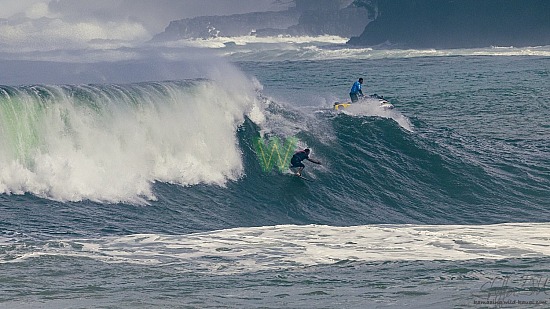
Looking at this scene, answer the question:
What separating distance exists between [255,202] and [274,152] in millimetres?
3533

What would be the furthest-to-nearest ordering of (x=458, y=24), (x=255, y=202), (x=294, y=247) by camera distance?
(x=458, y=24)
(x=255, y=202)
(x=294, y=247)

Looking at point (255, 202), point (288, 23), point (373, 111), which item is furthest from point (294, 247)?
point (288, 23)

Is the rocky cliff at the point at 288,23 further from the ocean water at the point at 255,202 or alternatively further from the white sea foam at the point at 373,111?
the white sea foam at the point at 373,111

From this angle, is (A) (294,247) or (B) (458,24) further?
(B) (458,24)

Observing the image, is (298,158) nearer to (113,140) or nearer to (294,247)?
(113,140)

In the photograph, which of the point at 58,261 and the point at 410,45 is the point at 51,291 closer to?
the point at 58,261

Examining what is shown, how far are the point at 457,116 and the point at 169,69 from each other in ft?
37.3

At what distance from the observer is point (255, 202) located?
1931cm

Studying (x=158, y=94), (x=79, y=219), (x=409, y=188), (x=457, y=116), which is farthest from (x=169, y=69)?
(x=79, y=219)

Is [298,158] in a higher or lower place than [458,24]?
lower

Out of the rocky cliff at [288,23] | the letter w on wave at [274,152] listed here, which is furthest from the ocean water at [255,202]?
the rocky cliff at [288,23]

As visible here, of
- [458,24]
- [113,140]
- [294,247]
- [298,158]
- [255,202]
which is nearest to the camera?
[294,247]

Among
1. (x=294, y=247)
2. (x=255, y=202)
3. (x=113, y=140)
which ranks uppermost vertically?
(x=113, y=140)

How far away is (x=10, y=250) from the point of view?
44.1 feet
